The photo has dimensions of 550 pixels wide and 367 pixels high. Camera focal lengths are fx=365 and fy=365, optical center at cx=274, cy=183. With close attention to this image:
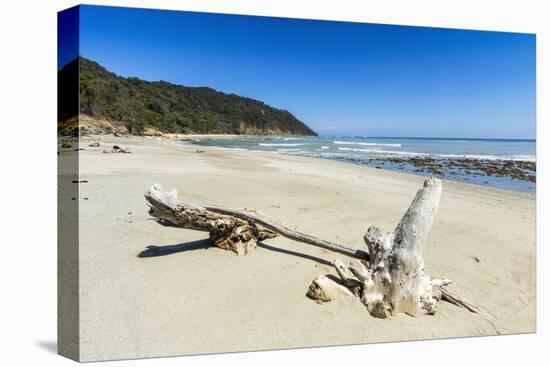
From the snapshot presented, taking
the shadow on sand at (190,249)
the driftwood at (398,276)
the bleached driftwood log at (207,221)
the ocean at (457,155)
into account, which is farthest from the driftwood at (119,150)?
the driftwood at (398,276)

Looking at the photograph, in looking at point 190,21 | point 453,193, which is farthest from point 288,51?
point 453,193

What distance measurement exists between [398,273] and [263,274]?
A: 1166 millimetres

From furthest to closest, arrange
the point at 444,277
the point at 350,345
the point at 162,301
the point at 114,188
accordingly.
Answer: the point at 114,188
the point at 444,277
the point at 350,345
the point at 162,301

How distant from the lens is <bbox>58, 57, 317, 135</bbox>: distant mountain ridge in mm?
2793

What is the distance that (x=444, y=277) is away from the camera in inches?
143

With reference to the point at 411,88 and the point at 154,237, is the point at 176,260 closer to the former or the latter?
the point at 154,237

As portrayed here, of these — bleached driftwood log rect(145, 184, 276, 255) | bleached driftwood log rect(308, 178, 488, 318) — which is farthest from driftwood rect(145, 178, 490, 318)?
bleached driftwood log rect(145, 184, 276, 255)

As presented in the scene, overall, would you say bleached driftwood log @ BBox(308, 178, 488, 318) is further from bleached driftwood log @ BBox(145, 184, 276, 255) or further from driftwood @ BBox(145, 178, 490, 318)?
bleached driftwood log @ BBox(145, 184, 276, 255)

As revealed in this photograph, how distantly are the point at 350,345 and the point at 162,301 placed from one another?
1602mm

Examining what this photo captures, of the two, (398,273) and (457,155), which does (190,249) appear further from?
(457,155)

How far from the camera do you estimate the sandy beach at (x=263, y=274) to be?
9.09 feet

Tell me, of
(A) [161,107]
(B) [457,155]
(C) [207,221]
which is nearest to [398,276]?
(C) [207,221]

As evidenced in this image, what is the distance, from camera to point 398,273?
3045 millimetres

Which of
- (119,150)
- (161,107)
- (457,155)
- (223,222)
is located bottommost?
(223,222)
